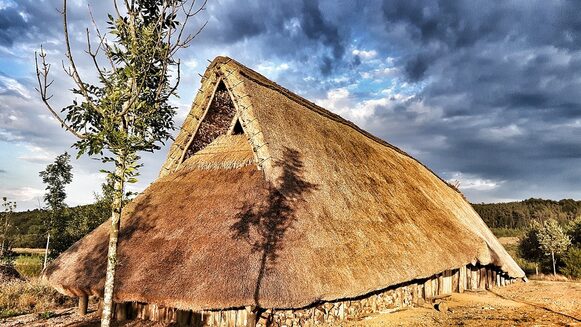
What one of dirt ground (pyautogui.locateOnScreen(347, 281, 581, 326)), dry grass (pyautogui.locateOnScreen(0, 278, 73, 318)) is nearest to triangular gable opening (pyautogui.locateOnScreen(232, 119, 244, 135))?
dirt ground (pyautogui.locateOnScreen(347, 281, 581, 326))

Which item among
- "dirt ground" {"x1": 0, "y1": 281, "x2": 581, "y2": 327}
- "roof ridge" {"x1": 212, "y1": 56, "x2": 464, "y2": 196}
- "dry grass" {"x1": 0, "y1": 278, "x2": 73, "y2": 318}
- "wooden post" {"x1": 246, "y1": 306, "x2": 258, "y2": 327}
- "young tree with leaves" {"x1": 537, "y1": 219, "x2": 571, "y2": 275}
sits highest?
"roof ridge" {"x1": 212, "y1": 56, "x2": 464, "y2": 196}

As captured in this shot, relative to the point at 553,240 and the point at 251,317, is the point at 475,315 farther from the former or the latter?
the point at 553,240

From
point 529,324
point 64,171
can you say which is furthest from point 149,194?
point 64,171

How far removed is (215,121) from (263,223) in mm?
5874

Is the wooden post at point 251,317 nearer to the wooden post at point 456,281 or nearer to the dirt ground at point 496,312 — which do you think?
the dirt ground at point 496,312

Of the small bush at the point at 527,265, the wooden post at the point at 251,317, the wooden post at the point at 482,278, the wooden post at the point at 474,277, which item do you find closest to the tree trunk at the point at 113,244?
the wooden post at the point at 251,317

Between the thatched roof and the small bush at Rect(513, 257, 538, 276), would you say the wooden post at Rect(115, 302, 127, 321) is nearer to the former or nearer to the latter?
the thatched roof

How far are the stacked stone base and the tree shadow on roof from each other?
4.30 feet

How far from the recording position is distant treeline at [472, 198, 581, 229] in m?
87.6

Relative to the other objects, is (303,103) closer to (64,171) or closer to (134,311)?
A: (134,311)

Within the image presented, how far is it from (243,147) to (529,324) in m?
10.00

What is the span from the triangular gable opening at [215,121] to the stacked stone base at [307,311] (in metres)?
6.00

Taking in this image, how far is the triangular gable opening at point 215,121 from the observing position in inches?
508

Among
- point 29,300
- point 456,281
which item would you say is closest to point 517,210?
point 456,281
